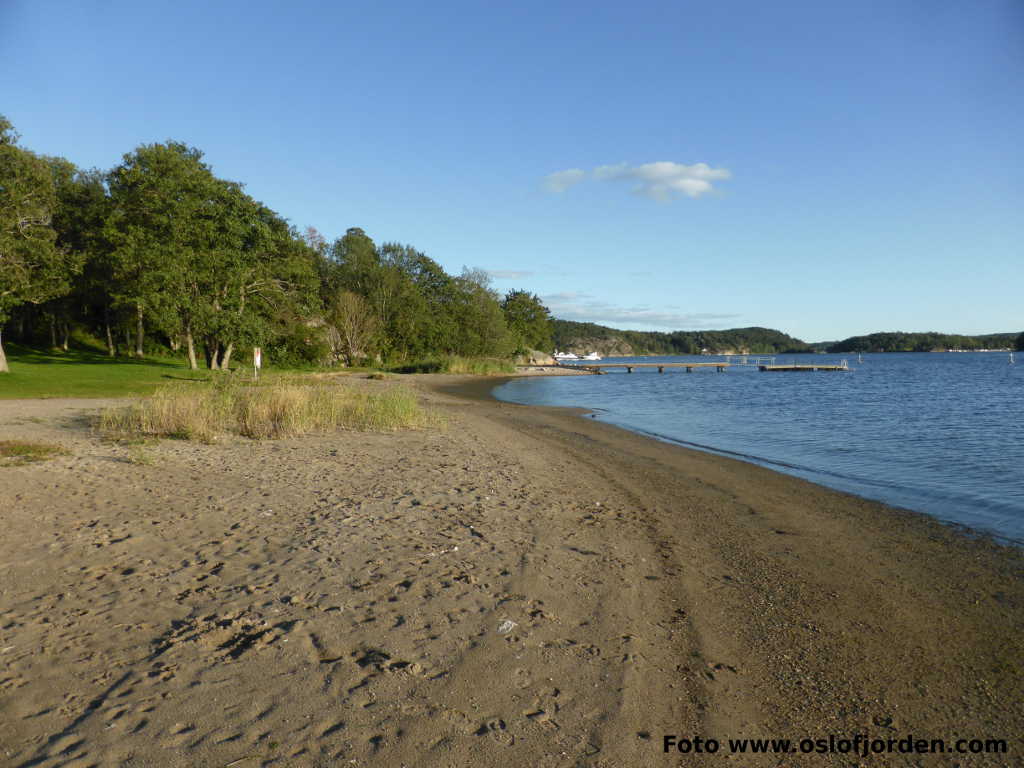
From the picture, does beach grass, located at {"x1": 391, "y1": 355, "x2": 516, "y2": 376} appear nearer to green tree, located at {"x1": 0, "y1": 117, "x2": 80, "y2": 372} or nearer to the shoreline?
green tree, located at {"x1": 0, "y1": 117, "x2": 80, "y2": 372}

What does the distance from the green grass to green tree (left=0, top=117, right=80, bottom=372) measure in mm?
24019

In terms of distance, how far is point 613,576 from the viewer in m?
6.20

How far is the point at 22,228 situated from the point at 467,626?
39147 millimetres

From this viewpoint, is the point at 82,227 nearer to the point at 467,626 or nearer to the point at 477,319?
the point at 477,319

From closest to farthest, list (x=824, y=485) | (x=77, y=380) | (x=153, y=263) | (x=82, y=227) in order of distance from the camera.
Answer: (x=824, y=485), (x=77, y=380), (x=153, y=263), (x=82, y=227)

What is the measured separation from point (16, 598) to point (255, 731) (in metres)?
3.22

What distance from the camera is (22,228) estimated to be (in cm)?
3225

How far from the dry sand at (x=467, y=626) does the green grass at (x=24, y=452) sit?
1.83 feet

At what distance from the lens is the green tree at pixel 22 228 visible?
31141 mm

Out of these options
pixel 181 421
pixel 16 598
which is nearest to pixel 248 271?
pixel 181 421

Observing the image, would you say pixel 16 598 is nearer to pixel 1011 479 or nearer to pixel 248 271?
pixel 1011 479

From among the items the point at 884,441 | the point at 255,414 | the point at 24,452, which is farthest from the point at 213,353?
the point at 884,441

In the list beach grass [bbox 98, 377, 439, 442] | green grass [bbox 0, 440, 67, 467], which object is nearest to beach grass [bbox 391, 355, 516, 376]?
beach grass [bbox 98, 377, 439, 442]

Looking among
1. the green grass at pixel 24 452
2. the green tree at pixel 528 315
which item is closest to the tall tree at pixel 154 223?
the green grass at pixel 24 452
